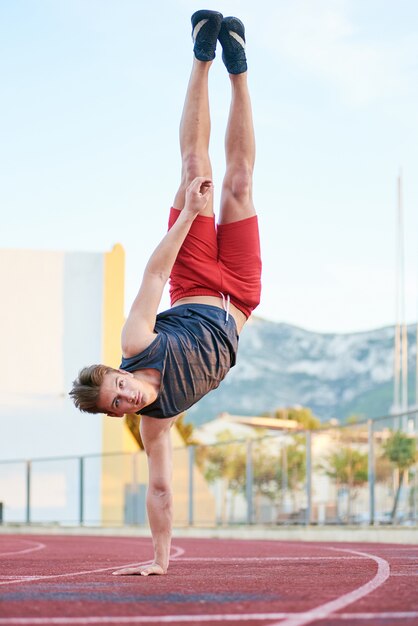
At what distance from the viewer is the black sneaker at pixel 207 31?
6996 millimetres

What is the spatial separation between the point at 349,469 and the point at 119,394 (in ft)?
35.7

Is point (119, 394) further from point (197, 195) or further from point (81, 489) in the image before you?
point (81, 489)

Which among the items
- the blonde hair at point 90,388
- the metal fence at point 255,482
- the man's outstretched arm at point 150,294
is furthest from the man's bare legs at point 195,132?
the metal fence at point 255,482

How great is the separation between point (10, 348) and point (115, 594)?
27952 mm

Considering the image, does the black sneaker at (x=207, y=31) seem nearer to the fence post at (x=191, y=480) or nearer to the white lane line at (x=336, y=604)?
the white lane line at (x=336, y=604)

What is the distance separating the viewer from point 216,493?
2142 centimetres

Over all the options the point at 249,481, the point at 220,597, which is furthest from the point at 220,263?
the point at 249,481

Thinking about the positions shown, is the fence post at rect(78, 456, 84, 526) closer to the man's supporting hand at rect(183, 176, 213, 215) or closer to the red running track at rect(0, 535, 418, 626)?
the red running track at rect(0, 535, 418, 626)

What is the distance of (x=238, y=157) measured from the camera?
274 inches

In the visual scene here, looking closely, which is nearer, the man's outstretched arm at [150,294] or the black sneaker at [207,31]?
the man's outstretched arm at [150,294]

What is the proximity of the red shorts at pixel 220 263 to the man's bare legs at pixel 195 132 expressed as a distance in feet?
0.54

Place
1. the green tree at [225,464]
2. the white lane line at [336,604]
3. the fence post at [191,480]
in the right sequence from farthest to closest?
the fence post at [191,480] → the green tree at [225,464] → the white lane line at [336,604]

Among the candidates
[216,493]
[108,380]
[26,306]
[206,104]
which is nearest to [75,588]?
[108,380]

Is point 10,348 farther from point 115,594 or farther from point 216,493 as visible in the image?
point 115,594
